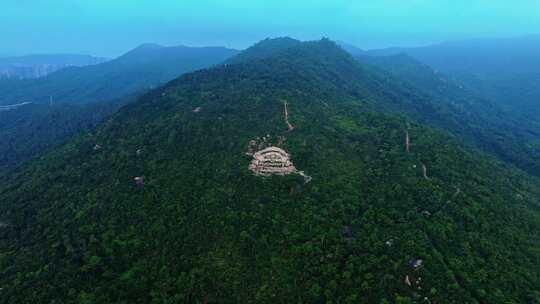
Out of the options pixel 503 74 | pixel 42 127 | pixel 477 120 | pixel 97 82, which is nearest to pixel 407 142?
pixel 477 120

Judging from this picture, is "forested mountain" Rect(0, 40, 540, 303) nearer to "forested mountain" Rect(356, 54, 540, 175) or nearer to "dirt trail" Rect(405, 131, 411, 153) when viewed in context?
"dirt trail" Rect(405, 131, 411, 153)

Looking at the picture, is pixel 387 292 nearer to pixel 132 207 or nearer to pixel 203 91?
pixel 132 207

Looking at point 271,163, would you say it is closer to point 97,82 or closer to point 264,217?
point 264,217

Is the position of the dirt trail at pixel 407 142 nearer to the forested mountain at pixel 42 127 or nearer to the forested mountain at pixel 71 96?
the forested mountain at pixel 42 127

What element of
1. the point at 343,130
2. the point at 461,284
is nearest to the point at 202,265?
the point at 461,284

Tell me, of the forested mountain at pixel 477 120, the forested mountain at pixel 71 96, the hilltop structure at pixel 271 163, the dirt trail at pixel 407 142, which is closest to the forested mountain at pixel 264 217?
the dirt trail at pixel 407 142

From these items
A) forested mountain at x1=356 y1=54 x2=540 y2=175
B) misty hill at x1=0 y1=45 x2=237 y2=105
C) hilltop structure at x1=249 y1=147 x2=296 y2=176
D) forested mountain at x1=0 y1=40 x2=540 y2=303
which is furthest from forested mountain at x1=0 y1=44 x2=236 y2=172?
forested mountain at x1=356 y1=54 x2=540 y2=175
